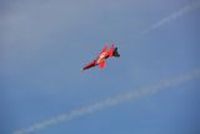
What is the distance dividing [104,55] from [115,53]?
0.14 metres

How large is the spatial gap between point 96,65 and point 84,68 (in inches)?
6.0

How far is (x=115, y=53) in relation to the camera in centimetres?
1446

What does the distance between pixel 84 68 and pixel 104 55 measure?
30cm

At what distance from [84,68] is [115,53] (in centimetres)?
43

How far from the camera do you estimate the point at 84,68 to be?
14578mm

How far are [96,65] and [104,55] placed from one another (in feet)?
0.53

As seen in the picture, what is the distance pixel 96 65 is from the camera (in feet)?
47.7

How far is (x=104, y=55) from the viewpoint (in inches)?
571
